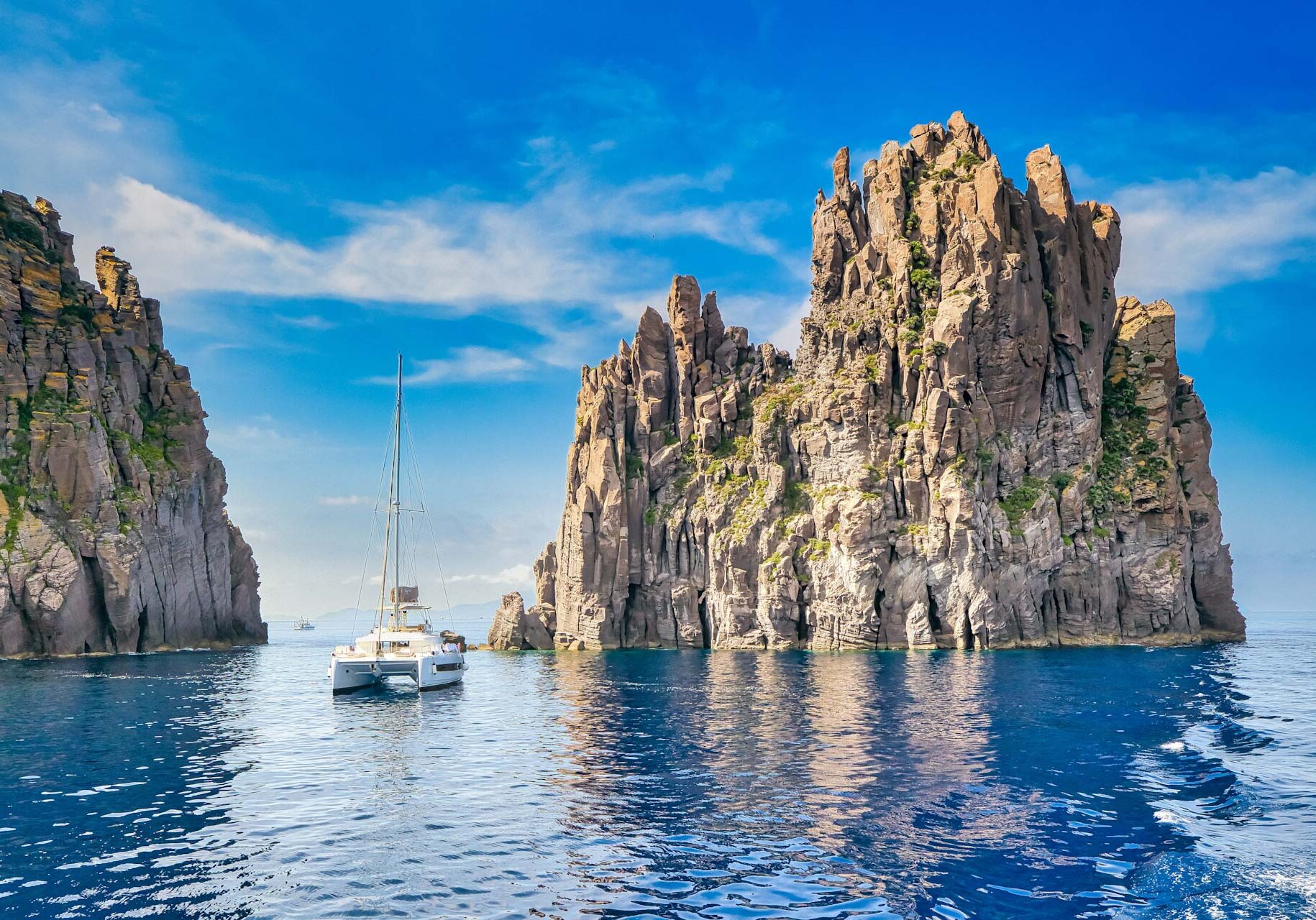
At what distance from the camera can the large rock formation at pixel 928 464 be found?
112188 mm

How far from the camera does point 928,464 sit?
373 ft

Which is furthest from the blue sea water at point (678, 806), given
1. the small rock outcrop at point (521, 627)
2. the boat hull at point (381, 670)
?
the small rock outcrop at point (521, 627)

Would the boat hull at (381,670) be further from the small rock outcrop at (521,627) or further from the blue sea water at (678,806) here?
the small rock outcrop at (521,627)

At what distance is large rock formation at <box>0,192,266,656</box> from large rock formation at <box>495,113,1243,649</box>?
53.6 meters

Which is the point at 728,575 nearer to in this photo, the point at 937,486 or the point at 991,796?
the point at 937,486

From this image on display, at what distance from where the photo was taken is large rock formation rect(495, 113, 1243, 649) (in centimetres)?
11219

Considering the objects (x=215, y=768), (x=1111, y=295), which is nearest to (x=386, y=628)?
(x=215, y=768)

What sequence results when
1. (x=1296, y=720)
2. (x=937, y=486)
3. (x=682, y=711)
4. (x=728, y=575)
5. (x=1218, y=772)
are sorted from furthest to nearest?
(x=728, y=575) < (x=937, y=486) < (x=682, y=711) < (x=1296, y=720) < (x=1218, y=772)

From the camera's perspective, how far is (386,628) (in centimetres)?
7581

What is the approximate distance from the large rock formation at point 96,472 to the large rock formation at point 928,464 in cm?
5360

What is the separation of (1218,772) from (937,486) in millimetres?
80969

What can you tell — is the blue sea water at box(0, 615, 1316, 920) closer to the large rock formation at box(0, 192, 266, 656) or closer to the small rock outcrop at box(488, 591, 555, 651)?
the large rock formation at box(0, 192, 266, 656)

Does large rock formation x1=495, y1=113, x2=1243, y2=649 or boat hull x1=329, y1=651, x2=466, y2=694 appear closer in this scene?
boat hull x1=329, y1=651, x2=466, y2=694

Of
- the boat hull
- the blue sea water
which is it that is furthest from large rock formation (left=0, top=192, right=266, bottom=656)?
the boat hull
